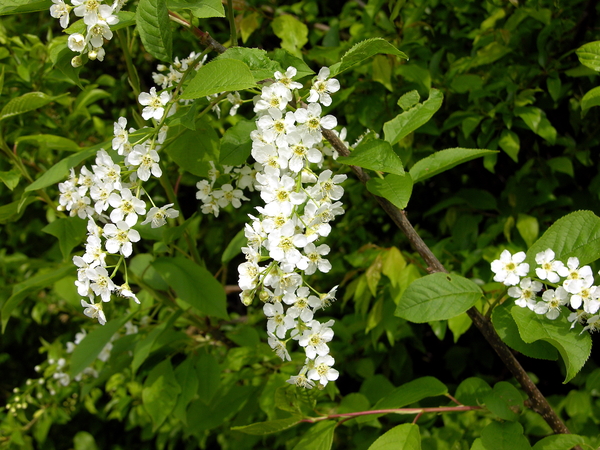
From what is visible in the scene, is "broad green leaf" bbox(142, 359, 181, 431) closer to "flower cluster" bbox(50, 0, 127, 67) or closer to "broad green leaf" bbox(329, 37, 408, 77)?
"flower cluster" bbox(50, 0, 127, 67)

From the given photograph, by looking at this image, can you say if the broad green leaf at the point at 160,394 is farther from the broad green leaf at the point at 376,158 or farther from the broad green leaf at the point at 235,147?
the broad green leaf at the point at 376,158

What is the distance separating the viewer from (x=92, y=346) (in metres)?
1.96

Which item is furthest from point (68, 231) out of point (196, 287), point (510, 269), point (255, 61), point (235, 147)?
point (510, 269)

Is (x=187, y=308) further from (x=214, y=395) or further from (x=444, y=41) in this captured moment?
(x=444, y=41)

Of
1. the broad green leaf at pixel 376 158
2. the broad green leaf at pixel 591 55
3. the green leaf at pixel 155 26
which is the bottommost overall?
the broad green leaf at pixel 376 158

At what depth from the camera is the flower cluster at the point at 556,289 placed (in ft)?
3.85

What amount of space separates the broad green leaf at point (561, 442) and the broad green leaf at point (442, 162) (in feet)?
2.33

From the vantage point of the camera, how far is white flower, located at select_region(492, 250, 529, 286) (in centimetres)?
125

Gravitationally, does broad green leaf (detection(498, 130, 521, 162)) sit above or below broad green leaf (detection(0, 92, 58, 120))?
below

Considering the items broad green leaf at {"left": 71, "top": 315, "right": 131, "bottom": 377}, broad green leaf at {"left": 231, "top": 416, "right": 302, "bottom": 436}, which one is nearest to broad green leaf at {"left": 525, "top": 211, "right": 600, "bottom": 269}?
broad green leaf at {"left": 231, "top": 416, "right": 302, "bottom": 436}

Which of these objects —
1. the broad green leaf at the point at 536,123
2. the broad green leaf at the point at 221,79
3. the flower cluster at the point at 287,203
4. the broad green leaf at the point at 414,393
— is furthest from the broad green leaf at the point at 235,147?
the broad green leaf at the point at 536,123

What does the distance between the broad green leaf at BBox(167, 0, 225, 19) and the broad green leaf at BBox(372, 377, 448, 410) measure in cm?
106

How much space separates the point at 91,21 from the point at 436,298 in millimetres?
1009

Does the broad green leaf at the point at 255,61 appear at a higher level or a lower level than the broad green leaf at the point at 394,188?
higher
